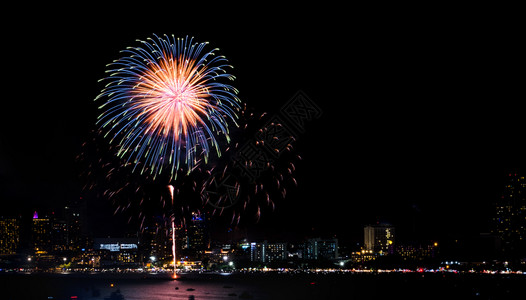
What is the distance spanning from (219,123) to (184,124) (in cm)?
307

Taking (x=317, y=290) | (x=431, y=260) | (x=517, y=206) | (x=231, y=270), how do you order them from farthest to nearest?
(x=231, y=270) < (x=431, y=260) < (x=517, y=206) < (x=317, y=290)

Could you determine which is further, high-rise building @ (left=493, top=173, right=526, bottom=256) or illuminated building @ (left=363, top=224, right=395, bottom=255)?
illuminated building @ (left=363, top=224, right=395, bottom=255)

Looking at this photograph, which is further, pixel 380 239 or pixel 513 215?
pixel 380 239

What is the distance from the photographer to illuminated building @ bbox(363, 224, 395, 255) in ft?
622

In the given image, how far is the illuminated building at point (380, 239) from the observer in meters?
190

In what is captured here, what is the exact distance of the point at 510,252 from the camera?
141625mm

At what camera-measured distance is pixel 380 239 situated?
19438 cm

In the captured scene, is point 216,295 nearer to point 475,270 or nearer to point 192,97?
point 192,97

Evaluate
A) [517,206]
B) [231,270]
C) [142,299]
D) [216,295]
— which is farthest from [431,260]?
[142,299]

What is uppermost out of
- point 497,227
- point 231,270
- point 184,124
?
point 184,124

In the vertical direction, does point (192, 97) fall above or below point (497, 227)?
above

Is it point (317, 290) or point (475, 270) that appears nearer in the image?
point (317, 290)

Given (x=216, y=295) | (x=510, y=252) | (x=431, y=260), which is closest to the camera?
(x=216, y=295)

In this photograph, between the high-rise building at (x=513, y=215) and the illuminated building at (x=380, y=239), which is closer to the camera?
the high-rise building at (x=513, y=215)
